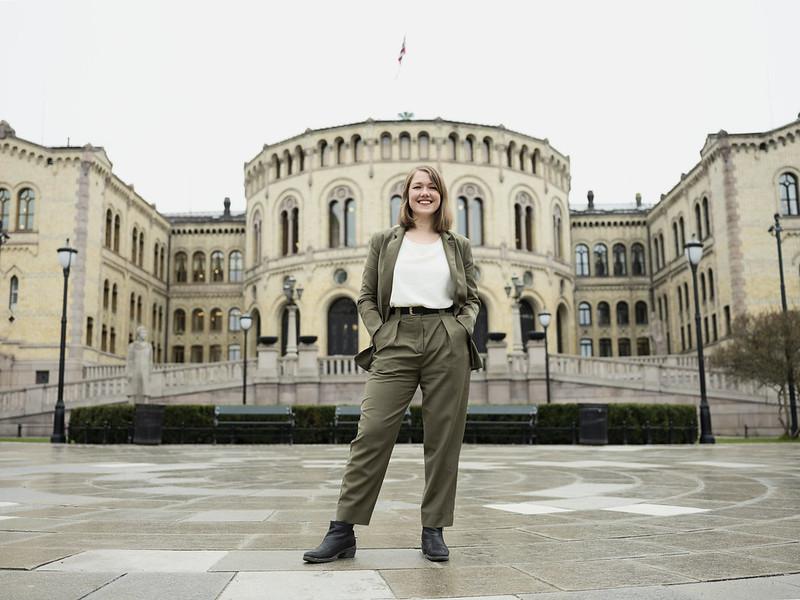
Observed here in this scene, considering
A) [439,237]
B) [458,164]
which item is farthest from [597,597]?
[458,164]

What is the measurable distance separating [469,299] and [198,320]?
52.9 metres

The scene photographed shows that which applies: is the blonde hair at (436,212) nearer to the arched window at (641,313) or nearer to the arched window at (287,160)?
the arched window at (287,160)

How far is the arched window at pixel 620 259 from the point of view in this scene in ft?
182

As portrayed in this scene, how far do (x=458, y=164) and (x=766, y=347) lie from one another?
23756 millimetres

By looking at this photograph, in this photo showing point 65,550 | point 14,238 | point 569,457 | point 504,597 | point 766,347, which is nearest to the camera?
point 504,597

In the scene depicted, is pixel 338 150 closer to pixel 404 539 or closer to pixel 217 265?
pixel 217 265

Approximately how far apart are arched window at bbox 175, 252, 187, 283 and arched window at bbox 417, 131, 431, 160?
21.9 meters

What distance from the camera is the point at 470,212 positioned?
44.2 m

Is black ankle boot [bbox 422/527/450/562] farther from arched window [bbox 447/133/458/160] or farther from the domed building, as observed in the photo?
arched window [bbox 447/133/458/160]

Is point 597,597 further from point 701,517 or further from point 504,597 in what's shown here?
point 701,517

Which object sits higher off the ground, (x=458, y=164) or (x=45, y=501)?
(x=458, y=164)

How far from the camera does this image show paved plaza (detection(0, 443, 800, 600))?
3.08 m

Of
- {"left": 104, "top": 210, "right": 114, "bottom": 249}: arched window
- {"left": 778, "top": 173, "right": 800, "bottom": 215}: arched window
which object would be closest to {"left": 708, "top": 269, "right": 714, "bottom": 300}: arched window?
{"left": 778, "top": 173, "right": 800, "bottom": 215}: arched window

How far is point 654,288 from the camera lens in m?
53.9
